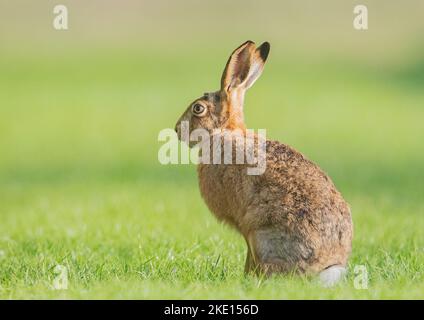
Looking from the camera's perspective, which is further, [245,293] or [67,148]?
[67,148]

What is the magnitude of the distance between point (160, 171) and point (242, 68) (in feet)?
27.5

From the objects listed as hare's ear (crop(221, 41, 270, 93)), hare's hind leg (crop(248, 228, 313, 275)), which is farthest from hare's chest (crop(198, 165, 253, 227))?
hare's ear (crop(221, 41, 270, 93))

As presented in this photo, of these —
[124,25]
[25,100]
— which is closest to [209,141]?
[25,100]

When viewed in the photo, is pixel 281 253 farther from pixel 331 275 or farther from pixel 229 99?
pixel 229 99

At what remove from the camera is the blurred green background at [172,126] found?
7.84 metres

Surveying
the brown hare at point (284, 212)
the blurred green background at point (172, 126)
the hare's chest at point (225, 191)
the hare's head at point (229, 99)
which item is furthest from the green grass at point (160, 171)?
the hare's head at point (229, 99)

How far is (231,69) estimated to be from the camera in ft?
26.3

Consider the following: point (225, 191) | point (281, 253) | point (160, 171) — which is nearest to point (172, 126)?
point (160, 171)

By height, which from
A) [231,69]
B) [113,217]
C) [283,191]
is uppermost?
[231,69]

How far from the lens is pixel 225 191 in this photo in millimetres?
7527

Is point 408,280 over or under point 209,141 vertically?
under
